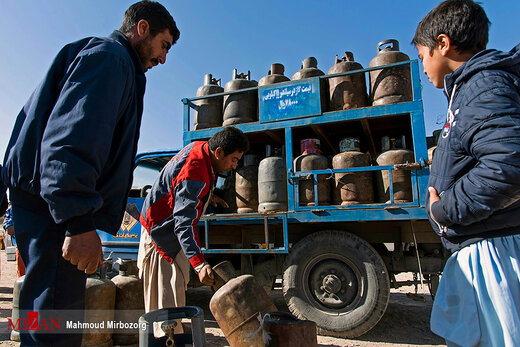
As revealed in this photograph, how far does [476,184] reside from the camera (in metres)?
1.07

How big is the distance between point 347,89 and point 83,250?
3.72 m

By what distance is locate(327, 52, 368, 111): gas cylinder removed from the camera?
4.18m

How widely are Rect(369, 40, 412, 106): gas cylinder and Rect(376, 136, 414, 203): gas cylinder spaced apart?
0.51 metres

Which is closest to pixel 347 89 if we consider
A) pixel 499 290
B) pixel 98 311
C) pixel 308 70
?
pixel 308 70

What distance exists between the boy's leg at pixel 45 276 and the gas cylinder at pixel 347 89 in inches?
142

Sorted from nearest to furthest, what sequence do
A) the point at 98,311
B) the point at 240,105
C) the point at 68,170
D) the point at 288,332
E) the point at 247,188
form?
the point at 68,170 < the point at 288,332 < the point at 98,311 < the point at 247,188 < the point at 240,105

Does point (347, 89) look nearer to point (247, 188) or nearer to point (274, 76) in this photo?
point (274, 76)

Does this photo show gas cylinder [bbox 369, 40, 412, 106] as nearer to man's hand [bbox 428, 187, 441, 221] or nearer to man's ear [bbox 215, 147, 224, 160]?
man's ear [bbox 215, 147, 224, 160]

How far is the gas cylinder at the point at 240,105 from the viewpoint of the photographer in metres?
4.67

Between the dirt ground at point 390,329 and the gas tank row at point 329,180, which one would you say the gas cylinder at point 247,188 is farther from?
the dirt ground at point 390,329

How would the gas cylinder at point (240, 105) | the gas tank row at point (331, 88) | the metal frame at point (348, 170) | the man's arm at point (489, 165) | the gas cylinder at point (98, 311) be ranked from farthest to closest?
1. the gas cylinder at point (240, 105)
2. the gas tank row at point (331, 88)
3. the metal frame at point (348, 170)
4. the gas cylinder at point (98, 311)
5. the man's arm at point (489, 165)

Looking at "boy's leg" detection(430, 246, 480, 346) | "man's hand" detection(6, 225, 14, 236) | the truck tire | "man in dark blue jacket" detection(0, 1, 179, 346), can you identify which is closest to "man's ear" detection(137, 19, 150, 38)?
"man in dark blue jacket" detection(0, 1, 179, 346)

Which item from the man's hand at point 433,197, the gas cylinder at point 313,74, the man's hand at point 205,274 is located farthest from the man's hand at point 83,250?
the gas cylinder at point 313,74

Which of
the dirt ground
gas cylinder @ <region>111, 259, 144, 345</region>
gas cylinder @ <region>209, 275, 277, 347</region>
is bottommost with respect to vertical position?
the dirt ground
